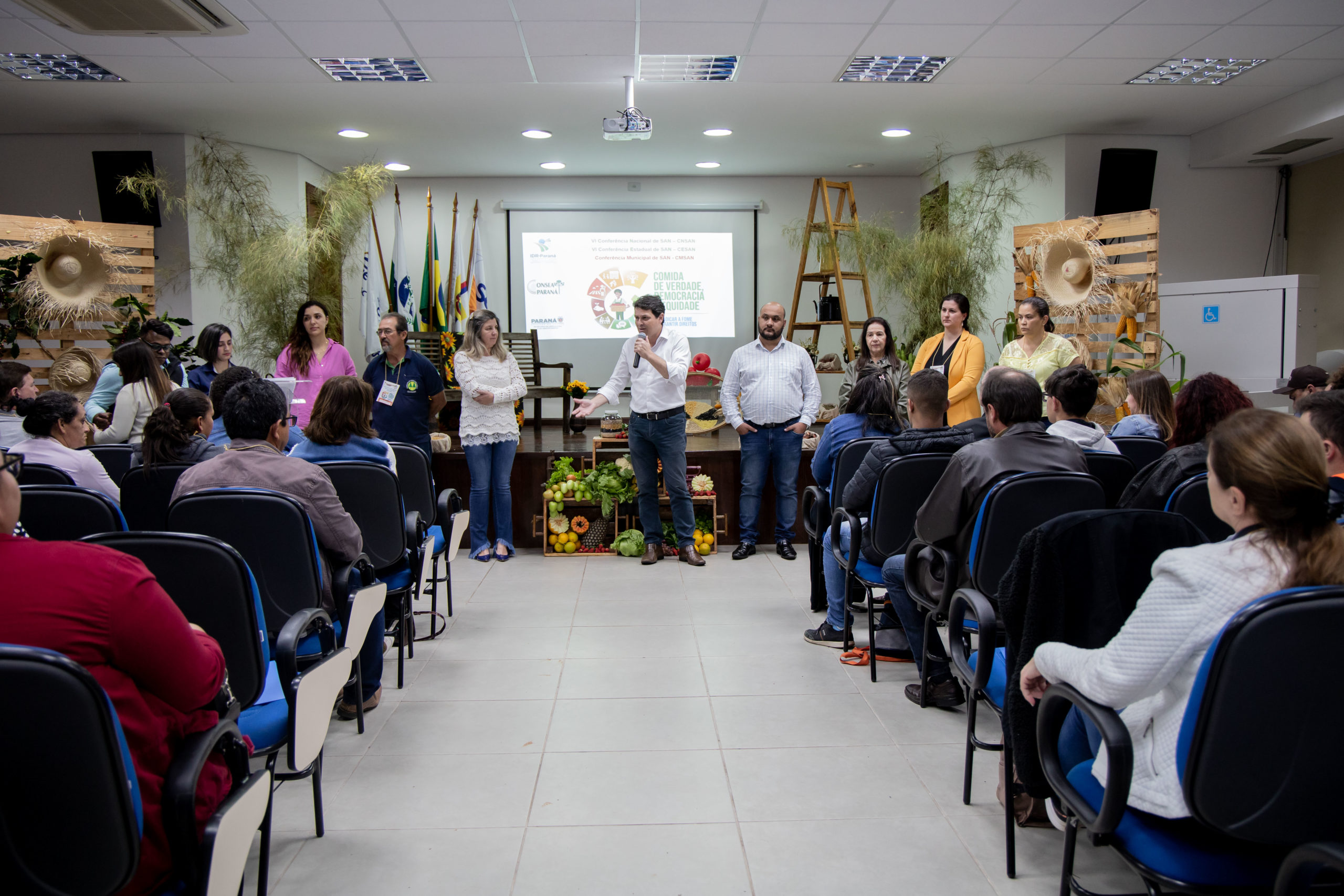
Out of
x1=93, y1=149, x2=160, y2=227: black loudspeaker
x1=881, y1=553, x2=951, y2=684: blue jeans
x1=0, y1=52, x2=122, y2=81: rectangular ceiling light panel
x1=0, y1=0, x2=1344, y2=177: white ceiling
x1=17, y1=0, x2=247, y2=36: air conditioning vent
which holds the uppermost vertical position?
x1=0, y1=0, x2=1344, y2=177: white ceiling

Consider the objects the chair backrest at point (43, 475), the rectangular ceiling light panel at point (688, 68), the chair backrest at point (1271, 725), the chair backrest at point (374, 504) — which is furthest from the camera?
the rectangular ceiling light panel at point (688, 68)

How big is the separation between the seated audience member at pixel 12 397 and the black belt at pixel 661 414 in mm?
2775

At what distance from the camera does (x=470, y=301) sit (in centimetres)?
884

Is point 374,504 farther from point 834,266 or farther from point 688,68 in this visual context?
point 834,266

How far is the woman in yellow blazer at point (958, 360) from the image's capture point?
481 cm

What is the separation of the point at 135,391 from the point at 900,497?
134 inches

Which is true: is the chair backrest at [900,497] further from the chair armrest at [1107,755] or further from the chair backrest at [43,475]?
the chair backrest at [43,475]

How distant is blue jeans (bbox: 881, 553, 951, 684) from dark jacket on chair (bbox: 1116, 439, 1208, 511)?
0.76 metres

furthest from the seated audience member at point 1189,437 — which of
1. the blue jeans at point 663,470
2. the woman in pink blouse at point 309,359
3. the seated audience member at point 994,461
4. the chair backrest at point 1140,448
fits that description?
the woman in pink blouse at point 309,359

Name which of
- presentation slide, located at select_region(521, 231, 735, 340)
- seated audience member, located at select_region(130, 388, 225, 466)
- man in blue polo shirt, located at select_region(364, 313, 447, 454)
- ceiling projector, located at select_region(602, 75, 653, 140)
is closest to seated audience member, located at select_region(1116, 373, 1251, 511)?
seated audience member, located at select_region(130, 388, 225, 466)

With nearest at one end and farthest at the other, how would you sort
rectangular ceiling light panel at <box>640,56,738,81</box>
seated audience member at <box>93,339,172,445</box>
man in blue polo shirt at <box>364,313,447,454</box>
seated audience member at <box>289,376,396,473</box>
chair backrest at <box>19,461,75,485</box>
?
chair backrest at <box>19,461,75,485</box>, seated audience member at <box>289,376,396,473</box>, seated audience member at <box>93,339,172,445</box>, man in blue polo shirt at <box>364,313,447,454</box>, rectangular ceiling light panel at <box>640,56,738,81</box>

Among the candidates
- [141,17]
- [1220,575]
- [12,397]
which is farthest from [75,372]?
[1220,575]

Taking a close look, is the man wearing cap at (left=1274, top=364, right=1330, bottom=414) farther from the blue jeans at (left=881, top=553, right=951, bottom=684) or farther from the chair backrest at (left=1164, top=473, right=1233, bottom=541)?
the blue jeans at (left=881, top=553, right=951, bottom=684)

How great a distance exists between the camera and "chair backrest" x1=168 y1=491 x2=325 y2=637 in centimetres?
219
